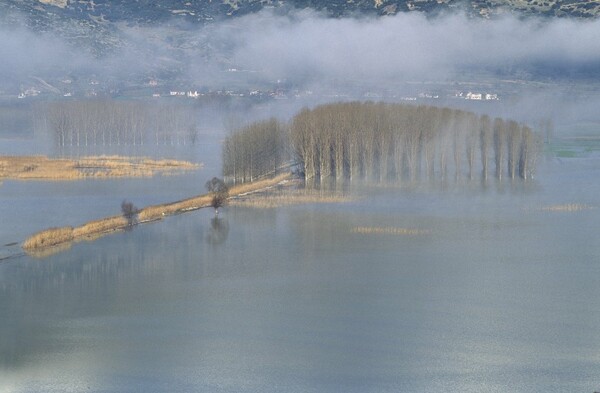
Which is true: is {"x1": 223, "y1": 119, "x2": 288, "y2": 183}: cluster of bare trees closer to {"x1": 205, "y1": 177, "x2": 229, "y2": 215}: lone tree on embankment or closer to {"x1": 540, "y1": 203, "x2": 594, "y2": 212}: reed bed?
{"x1": 205, "y1": 177, "x2": 229, "y2": 215}: lone tree on embankment

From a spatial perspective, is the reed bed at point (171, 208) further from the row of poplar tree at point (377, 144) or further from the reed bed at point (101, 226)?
the row of poplar tree at point (377, 144)

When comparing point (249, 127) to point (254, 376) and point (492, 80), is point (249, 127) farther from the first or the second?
point (492, 80)

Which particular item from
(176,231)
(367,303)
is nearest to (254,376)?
(367,303)

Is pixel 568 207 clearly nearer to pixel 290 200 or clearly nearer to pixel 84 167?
pixel 290 200

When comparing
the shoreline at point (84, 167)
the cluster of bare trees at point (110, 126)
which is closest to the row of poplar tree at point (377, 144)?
the shoreline at point (84, 167)

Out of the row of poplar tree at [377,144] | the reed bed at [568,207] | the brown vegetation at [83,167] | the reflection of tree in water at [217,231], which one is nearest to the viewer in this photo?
the reflection of tree in water at [217,231]
